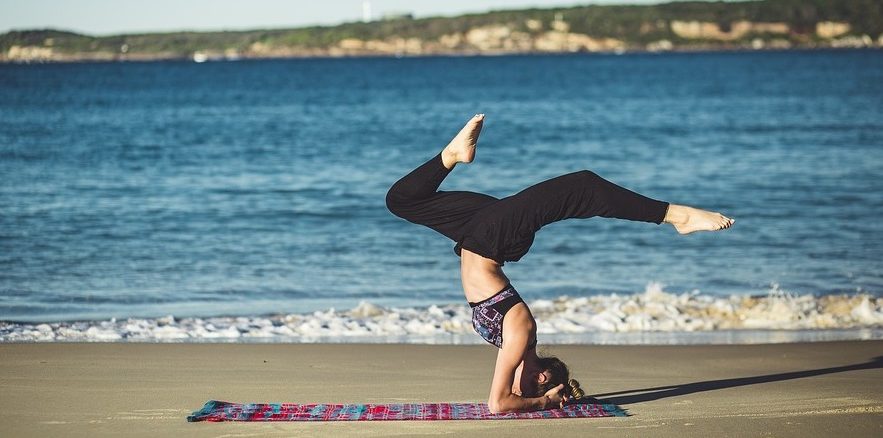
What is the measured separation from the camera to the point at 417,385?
25.0ft

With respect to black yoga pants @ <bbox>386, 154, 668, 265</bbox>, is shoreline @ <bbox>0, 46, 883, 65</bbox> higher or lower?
higher

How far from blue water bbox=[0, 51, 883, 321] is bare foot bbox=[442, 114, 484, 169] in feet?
19.1

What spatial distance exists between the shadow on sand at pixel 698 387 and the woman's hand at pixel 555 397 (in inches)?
18.6

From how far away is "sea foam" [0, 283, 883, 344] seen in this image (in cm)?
1001

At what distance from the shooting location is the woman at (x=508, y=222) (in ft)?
19.6

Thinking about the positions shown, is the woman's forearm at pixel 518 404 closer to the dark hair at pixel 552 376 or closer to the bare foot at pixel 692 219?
the dark hair at pixel 552 376

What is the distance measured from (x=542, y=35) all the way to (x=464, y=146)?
17412 cm

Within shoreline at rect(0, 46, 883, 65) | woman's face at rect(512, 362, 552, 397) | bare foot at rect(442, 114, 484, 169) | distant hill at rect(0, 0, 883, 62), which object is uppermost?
distant hill at rect(0, 0, 883, 62)

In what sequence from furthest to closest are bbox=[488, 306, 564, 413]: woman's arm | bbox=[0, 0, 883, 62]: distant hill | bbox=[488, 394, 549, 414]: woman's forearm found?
bbox=[0, 0, 883, 62]: distant hill, bbox=[488, 394, 549, 414]: woman's forearm, bbox=[488, 306, 564, 413]: woman's arm

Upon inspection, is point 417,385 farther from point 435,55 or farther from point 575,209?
point 435,55

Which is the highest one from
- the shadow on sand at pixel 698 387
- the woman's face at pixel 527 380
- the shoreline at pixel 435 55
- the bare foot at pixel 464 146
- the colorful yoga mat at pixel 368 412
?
the shoreline at pixel 435 55

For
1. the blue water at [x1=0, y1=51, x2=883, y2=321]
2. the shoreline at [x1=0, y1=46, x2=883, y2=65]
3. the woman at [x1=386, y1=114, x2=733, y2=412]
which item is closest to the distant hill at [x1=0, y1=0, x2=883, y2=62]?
the shoreline at [x1=0, y1=46, x2=883, y2=65]

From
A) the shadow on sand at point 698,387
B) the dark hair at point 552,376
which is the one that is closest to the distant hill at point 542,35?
the shadow on sand at point 698,387

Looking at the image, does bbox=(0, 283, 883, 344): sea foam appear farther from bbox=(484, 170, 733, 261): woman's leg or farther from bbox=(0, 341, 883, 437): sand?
bbox=(484, 170, 733, 261): woman's leg
